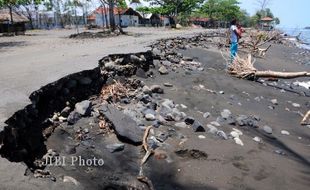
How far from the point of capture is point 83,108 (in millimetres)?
6883

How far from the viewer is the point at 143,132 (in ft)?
21.9

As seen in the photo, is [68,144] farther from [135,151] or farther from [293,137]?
[293,137]

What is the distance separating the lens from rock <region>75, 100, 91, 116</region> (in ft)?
22.4

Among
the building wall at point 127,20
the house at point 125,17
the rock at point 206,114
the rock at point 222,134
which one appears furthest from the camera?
the building wall at point 127,20

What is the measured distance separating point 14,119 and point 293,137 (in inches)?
220

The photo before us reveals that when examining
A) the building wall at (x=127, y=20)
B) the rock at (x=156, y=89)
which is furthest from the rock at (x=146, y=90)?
the building wall at (x=127, y=20)

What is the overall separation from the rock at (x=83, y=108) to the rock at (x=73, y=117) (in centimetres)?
7

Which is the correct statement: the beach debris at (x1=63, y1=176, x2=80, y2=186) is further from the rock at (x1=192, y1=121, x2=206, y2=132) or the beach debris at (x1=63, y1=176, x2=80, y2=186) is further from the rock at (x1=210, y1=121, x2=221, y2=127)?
the rock at (x1=210, y1=121, x2=221, y2=127)

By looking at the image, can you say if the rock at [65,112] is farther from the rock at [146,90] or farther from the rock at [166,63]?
the rock at [166,63]

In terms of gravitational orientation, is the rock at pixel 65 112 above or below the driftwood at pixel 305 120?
above

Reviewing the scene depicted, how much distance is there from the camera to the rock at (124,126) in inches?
247

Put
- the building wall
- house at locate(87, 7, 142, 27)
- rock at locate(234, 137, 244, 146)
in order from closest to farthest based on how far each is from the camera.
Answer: rock at locate(234, 137, 244, 146)
house at locate(87, 7, 142, 27)
the building wall

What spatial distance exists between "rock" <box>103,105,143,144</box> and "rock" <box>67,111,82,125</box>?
0.48 m

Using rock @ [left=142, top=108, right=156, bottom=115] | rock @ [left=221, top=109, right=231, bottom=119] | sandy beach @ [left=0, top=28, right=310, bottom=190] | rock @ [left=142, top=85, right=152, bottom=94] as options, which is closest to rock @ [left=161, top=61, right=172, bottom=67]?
sandy beach @ [left=0, top=28, right=310, bottom=190]
